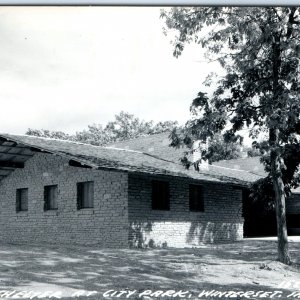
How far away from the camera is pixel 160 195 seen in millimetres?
17188

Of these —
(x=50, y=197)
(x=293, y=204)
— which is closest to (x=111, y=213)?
(x=50, y=197)

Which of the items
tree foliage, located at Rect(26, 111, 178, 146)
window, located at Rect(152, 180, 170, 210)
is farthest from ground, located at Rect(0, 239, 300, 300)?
tree foliage, located at Rect(26, 111, 178, 146)

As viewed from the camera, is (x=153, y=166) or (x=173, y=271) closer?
(x=173, y=271)

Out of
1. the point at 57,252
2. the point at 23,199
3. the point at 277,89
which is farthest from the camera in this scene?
the point at 23,199

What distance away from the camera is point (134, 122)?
3888 centimetres

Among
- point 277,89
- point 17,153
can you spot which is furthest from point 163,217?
point 277,89

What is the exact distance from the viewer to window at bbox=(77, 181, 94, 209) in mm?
16984

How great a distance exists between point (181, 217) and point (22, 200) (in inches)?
264

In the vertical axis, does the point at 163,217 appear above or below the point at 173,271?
above

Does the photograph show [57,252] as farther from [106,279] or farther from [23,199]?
[23,199]

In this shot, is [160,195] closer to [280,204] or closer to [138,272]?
[280,204]

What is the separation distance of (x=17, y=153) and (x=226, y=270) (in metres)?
10.5

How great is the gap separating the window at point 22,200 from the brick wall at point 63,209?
0.54ft

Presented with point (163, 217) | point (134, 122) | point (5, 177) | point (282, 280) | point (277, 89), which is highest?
point (134, 122)
